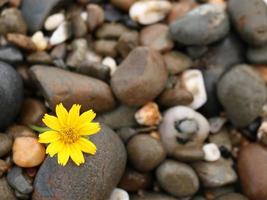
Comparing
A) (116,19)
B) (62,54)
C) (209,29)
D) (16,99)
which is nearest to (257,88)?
(209,29)

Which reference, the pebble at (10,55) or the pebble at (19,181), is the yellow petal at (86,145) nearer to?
the pebble at (19,181)

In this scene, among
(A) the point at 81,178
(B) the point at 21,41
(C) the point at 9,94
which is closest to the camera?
(A) the point at 81,178

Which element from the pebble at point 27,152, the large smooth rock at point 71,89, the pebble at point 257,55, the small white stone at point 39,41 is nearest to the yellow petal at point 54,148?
the pebble at point 27,152

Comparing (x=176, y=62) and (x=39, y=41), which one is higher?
(x=39, y=41)

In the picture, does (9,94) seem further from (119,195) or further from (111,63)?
(119,195)

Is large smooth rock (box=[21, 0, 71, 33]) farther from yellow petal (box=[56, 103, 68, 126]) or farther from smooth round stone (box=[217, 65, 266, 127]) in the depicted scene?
smooth round stone (box=[217, 65, 266, 127])

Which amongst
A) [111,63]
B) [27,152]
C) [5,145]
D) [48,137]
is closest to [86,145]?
[48,137]

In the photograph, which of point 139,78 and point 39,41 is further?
point 39,41
